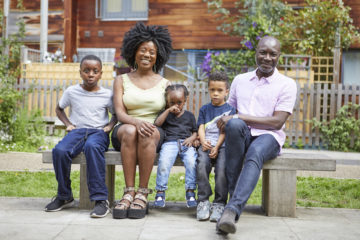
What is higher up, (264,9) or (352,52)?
(264,9)

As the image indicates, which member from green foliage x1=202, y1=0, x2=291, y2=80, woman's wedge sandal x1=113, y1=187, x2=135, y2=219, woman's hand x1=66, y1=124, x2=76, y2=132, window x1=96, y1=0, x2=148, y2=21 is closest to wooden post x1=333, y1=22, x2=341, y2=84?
green foliage x1=202, y1=0, x2=291, y2=80

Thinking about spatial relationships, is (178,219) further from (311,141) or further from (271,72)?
(311,141)

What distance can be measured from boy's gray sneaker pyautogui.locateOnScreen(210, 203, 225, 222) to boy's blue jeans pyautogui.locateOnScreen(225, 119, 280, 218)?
144 mm

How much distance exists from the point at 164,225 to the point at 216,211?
0.43 meters

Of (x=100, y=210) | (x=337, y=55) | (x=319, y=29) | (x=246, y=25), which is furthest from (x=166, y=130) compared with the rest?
(x=246, y=25)

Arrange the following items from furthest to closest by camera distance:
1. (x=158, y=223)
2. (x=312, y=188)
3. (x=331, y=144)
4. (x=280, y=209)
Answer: (x=331, y=144) < (x=312, y=188) < (x=280, y=209) < (x=158, y=223)

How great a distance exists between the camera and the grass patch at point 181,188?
4.90 meters

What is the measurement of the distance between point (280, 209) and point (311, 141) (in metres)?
6.07

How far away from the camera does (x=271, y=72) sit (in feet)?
12.6

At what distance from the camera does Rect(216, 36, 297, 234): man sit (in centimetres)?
341

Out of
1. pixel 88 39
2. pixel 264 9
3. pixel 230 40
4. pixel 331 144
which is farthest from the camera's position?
pixel 88 39

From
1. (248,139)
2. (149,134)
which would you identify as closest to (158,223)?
(149,134)

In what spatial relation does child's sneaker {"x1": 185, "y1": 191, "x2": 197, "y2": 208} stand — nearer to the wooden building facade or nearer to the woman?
the woman

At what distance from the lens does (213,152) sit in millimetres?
3732
